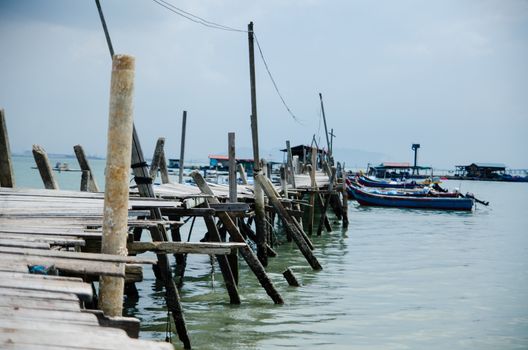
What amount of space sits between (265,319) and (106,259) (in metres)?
5.51

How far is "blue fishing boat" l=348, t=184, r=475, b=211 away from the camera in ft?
131

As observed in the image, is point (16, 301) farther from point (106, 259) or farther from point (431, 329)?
point (431, 329)

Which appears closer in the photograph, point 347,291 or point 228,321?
point 228,321

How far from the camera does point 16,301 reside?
380 centimetres

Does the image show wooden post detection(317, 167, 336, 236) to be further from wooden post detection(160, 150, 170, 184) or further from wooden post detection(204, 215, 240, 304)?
wooden post detection(204, 215, 240, 304)

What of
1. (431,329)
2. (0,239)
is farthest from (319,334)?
(0,239)

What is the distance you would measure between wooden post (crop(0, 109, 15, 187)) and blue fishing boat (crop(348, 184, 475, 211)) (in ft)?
105

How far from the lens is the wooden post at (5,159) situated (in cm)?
1007

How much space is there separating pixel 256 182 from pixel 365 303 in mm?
3848

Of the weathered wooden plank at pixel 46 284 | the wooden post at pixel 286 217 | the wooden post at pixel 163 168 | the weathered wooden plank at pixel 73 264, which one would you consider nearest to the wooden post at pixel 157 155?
the wooden post at pixel 163 168

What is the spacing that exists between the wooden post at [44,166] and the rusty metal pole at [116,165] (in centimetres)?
573

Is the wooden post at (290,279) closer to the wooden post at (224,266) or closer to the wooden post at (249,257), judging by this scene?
the wooden post at (249,257)

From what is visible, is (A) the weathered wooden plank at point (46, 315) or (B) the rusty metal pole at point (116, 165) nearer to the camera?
(A) the weathered wooden plank at point (46, 315)

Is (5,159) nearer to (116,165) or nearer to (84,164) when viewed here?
(84,164)
